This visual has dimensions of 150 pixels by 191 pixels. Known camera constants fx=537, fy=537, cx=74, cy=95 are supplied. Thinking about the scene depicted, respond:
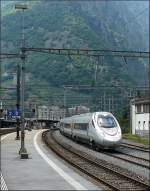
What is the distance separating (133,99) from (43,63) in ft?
66.5

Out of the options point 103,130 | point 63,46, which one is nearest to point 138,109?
point 103,130

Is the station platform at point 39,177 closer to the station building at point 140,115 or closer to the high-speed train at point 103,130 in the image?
the high-speed train at point 103,130

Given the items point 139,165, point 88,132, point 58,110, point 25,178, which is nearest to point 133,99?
point 58,110

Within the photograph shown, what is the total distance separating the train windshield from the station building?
35.6 metres

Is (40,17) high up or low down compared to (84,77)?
up

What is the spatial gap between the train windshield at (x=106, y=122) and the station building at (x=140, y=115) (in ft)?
117

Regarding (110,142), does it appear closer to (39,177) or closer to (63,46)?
(39,177)

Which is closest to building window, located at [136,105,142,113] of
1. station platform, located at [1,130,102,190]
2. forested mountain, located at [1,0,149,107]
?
forested mountain, located at [1,0,149,107]

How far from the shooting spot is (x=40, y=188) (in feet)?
54.7

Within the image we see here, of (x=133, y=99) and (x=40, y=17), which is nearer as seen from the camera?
(x=133, y=99)

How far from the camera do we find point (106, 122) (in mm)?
39500

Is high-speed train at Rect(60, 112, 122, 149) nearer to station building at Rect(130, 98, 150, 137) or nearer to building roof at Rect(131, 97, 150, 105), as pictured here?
station building at Rect(130, 98, 150, 137)

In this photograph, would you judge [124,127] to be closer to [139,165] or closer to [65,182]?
[139,165]

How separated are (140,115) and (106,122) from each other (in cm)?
4421
